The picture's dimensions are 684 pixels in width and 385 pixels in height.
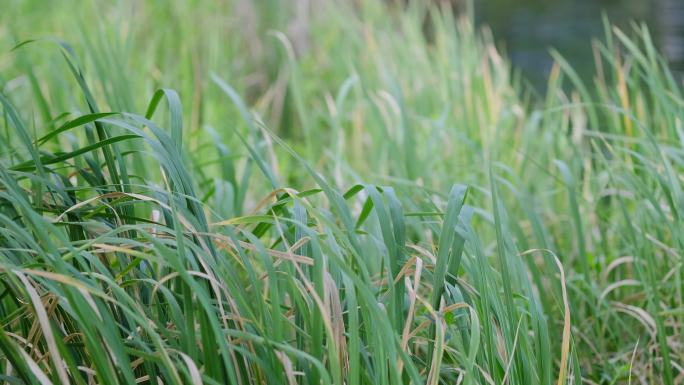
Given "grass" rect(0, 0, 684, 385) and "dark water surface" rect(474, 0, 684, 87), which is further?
"dark water surface" rect(474, 0, 684, 87)

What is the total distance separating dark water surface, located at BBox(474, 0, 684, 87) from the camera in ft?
20.2

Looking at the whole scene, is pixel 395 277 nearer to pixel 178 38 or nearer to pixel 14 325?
pixel 14 325

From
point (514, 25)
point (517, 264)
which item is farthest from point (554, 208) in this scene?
point (514, 25)

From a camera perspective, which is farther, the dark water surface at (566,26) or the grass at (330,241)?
the dark water surface at (566,26)

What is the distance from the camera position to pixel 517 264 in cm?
117

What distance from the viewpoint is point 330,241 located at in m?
1.02

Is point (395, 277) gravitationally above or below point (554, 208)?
above

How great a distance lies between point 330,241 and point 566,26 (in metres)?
7.14

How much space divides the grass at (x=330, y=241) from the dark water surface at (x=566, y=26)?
3.25 meters

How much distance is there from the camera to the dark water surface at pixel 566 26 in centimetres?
616

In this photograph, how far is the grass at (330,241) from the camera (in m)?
0.92

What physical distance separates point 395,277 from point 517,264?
0.78 feet

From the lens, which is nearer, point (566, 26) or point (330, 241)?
point (330, 241)

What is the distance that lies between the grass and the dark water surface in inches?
128
